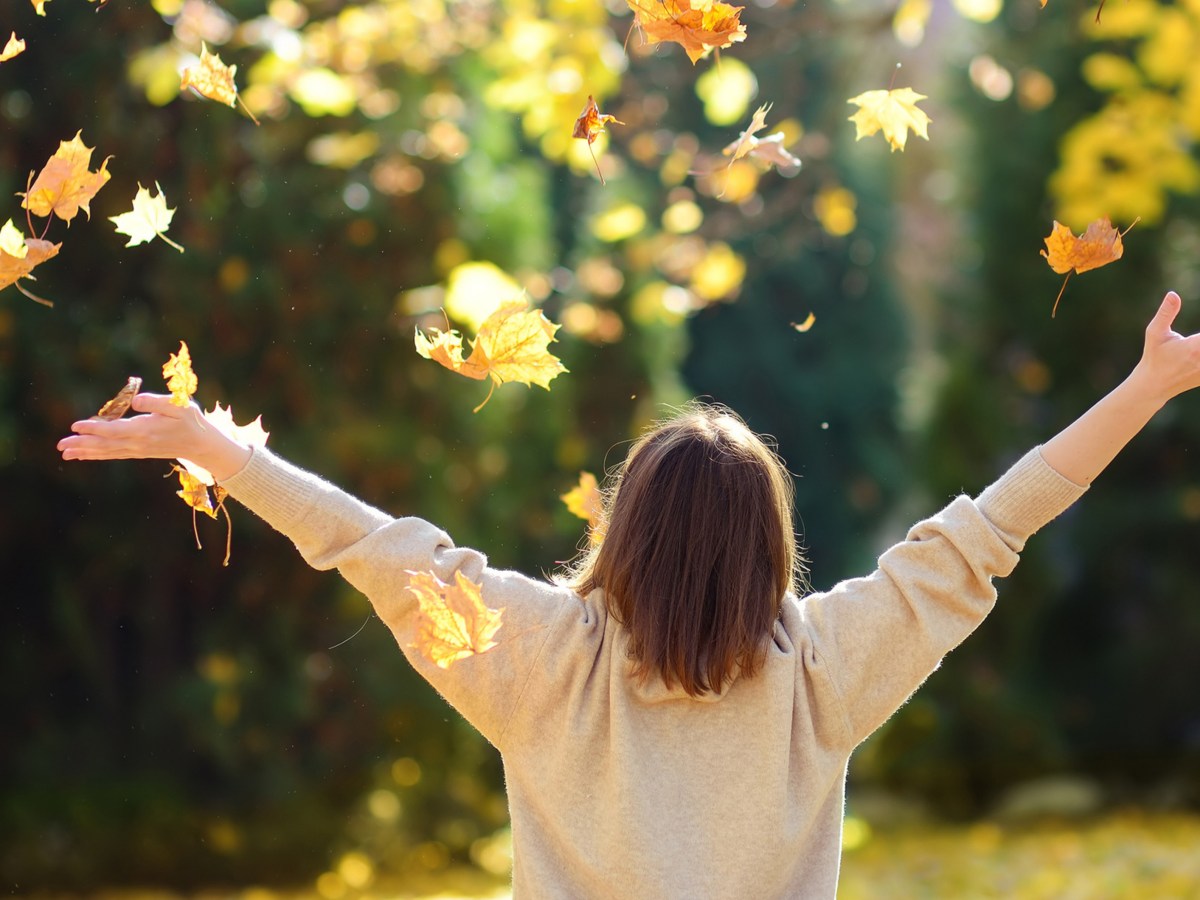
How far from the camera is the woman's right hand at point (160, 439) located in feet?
4.72

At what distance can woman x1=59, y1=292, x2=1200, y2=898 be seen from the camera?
1518 mm

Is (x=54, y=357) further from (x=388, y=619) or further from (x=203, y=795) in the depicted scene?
(x=388, y=619)

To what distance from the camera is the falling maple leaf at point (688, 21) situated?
1.77 metres

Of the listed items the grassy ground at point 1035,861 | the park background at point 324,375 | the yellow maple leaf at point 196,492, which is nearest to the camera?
the yellow maple leaf at point 196,492

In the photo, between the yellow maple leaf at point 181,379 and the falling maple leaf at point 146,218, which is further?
the falling maple leaf at point 146,218

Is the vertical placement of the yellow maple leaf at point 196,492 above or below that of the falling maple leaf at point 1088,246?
below

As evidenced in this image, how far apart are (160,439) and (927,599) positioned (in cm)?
87

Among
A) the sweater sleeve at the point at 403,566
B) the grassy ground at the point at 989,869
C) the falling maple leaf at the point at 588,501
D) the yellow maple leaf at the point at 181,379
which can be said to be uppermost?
the yellow maple leaf at the point at 181,379

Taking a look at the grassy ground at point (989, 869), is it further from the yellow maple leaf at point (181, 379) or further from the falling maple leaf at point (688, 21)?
the falling maple leaf at point (688, 21)

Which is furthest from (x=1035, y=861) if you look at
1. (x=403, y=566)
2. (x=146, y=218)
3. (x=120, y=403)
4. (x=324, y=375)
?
(x=120, y=403)

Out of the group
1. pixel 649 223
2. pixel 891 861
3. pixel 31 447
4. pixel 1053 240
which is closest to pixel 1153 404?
pixel 1053 240

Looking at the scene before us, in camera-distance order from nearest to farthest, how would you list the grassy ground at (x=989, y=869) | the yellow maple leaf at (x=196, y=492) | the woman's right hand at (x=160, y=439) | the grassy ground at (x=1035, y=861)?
the woman's right hand at (x=160, y=439)
the yellow maple leaf at (x=196, y=492)
the grassy ground at (x=989, y=869)
the grassy ground at (x=1035, y=861)

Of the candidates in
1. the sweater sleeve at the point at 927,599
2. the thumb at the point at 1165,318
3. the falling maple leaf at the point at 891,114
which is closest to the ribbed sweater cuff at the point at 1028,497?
the sweater sleeve at the point at 927,599

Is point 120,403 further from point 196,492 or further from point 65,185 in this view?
point 65,185
